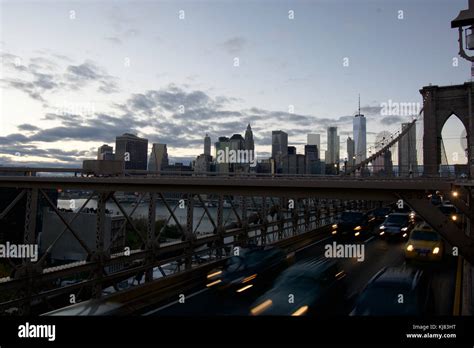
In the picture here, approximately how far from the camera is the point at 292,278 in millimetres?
11758

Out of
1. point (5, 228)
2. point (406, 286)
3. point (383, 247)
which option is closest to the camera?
point (406, 286)

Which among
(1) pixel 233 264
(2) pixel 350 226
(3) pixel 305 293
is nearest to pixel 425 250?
(3) pixel 305 293

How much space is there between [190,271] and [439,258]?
11.8m

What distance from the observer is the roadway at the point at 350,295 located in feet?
36.2

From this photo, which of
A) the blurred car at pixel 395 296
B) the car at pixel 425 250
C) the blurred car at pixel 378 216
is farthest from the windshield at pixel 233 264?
the blurred car at pixel 378 216

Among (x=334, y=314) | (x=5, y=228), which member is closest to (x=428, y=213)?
(x=334, y=314)

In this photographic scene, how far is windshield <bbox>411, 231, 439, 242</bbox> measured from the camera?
1751 centimetres

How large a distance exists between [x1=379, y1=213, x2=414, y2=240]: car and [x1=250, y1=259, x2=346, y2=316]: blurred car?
13.5 meters

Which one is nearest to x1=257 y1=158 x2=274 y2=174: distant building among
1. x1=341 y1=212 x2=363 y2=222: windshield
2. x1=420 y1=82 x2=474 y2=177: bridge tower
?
x1=341 y1=212 x2=363 y2=222: windshield

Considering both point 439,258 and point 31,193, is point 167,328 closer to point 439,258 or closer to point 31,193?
point 31,193

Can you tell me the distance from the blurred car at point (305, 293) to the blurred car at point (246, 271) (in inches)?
62.1

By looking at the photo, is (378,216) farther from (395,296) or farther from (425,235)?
(395,296)

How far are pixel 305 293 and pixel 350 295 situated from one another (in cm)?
255

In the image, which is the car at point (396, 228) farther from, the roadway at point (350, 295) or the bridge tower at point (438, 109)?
the bridge tower at point (438, 109)
